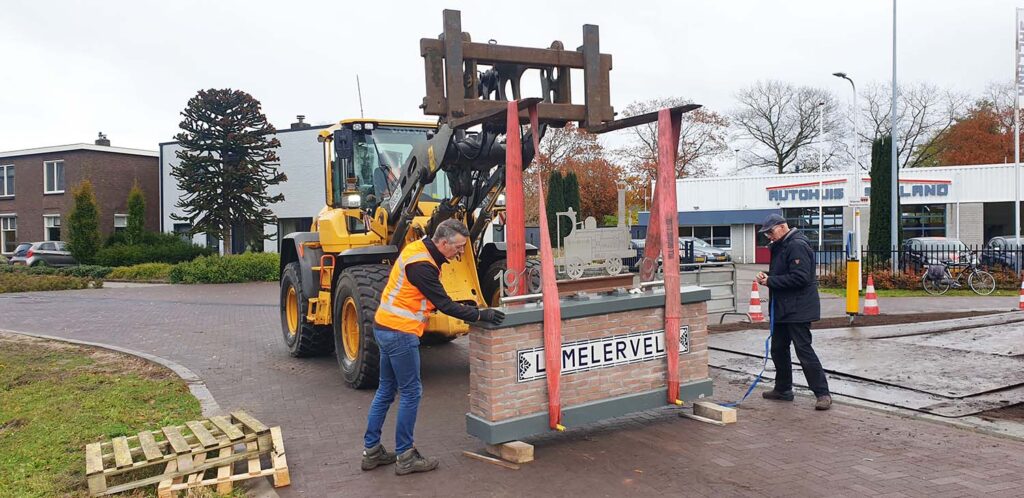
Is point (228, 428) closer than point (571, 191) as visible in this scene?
Yes

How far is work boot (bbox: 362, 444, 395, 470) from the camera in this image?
566cm

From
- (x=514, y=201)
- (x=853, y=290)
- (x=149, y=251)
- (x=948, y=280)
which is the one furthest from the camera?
(x=149, y=251)

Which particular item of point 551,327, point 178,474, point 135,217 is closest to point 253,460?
point 178,474

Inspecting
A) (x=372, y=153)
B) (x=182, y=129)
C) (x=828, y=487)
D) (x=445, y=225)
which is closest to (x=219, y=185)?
(x=182, y=129)

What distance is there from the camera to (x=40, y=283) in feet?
85.0

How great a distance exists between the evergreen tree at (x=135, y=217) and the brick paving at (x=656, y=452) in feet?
85.7

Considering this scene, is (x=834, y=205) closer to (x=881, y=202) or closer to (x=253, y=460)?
(x=881, y=202)

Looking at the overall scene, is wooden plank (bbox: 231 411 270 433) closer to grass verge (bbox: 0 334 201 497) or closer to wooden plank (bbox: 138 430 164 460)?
wooden plank (bbox: 138 430 164 460)

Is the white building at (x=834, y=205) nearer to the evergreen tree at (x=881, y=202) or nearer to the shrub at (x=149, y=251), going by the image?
the evergreen tree at (x=881, y=202)

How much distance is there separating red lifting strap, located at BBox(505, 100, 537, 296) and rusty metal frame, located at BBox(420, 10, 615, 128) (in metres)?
0.18

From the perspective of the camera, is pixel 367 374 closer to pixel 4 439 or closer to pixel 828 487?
pixel 4 439

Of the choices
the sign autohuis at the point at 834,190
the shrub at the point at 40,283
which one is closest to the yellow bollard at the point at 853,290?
the sign autohuis at the point at 834,190

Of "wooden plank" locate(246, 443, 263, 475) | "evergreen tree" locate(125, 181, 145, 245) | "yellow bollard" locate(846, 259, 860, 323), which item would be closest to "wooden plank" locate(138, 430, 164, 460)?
"wooden plank" locate(246, 443, 263, 475)

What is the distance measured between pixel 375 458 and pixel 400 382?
614mm
